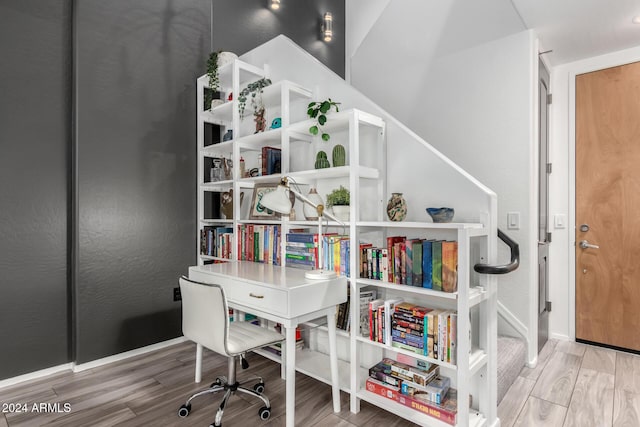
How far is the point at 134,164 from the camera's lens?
2.86m

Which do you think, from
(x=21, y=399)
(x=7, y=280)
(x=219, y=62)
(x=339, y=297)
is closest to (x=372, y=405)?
(x=339, y=297)

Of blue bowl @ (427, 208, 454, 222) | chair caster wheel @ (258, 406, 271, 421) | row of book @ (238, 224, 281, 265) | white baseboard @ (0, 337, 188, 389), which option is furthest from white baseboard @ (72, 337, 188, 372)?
blue bowl @ (427, 208, 454, 222)

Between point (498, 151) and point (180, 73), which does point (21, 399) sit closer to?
point (180, 73)

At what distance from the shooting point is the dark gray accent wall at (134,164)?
2.61 m

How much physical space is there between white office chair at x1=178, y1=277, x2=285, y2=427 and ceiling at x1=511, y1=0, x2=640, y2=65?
2.65 metres

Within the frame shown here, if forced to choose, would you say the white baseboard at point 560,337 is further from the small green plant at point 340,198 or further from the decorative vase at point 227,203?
the decorative vase at point 227,203

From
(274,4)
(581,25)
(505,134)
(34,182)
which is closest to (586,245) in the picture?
(505,134)

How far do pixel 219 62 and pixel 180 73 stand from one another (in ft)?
1.34

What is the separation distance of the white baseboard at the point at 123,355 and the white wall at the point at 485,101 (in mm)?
2488

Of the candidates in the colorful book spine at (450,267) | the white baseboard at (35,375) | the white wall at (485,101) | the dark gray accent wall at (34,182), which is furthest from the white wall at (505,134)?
the white baseboard at (35,375)

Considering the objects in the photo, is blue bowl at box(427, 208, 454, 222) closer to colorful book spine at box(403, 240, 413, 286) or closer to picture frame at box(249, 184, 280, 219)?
colorful book spine at box(403, 240, 413, 286)

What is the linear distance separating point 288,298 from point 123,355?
186cm

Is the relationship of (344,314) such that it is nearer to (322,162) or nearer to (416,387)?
(416,387)

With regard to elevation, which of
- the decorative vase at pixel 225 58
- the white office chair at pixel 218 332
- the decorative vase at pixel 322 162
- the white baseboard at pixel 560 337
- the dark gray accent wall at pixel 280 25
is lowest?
the white baseboard at pixel 560 337
